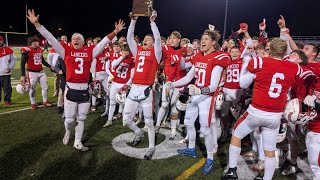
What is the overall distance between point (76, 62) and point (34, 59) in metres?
3.99

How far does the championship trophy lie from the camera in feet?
15.5

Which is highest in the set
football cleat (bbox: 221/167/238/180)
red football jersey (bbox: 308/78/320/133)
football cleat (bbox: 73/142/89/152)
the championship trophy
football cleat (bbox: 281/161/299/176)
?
the championship trophy

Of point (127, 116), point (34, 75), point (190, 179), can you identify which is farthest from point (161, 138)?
point (34, 75)

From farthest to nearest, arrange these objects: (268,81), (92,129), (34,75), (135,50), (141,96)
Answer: (34,75)
(92,129)
(135,50)
(141,96)
(268,81)

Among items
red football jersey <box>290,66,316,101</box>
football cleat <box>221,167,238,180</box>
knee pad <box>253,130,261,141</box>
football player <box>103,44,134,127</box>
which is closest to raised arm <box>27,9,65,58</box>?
football player <box>103,44,134,127</box>

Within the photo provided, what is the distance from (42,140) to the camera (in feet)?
18.4

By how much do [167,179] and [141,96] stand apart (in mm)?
1584

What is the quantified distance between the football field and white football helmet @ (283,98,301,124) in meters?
1.25

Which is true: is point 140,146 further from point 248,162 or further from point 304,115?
point 304,115

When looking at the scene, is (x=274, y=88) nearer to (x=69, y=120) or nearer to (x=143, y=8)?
(x=143, y=8)

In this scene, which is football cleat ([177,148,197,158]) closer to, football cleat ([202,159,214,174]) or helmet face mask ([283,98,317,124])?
football cleat ([202,159,214,174])

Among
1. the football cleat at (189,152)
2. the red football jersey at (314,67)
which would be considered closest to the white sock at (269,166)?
the red football jersey at (314,67)

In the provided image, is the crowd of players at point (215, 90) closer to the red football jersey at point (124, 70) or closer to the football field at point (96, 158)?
the red football jersey at point (124, 70)

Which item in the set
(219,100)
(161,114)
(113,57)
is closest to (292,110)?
(219,100)
